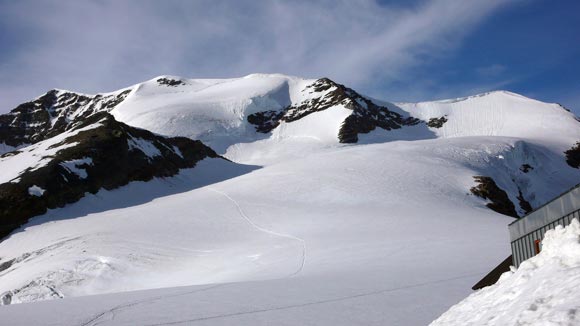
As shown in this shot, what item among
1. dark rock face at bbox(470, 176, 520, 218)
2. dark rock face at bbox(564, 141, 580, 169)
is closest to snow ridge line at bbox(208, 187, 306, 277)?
dark rock face at bbox(470, 176, 520, 218)

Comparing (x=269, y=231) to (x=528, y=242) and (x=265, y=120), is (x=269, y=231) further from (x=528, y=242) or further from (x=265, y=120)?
(x=265, y=120)

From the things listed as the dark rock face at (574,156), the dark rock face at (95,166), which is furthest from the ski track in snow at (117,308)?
the dark rock face at (574,156)

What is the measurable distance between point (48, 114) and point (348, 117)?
76.8 meters

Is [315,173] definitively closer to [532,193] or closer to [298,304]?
[532,193]

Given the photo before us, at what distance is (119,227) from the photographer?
88.5ft

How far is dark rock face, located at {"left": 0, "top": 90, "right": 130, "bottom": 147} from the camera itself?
108500 mm

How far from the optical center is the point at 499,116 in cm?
8888

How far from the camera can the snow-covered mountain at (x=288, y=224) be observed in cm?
1208

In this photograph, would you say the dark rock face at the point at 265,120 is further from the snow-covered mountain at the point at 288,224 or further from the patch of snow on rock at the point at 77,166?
the patch of snow on rock at the point at 77,166

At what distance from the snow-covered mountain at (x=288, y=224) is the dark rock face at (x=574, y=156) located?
0.76ft

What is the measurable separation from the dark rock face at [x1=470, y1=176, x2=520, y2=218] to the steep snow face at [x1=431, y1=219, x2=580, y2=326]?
91.9ft

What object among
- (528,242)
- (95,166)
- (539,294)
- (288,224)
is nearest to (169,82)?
(95,166)

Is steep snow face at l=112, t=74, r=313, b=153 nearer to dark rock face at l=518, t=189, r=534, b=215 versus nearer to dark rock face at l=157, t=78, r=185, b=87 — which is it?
dark rock face at l=157, t=78, r=185, b=87

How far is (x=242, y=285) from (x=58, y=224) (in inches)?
859
